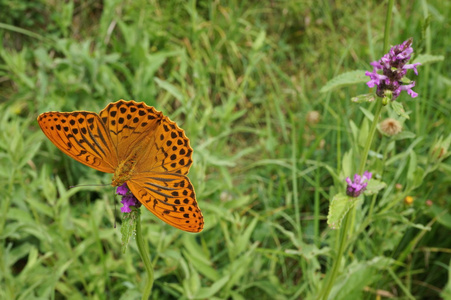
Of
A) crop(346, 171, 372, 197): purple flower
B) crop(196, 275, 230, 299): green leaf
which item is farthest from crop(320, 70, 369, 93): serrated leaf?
crop(196, 275, 230, 299): green leaf

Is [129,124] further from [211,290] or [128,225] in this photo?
[211,290]

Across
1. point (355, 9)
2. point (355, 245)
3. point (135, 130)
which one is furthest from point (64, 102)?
point (355, 9)

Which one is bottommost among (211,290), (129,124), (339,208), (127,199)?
(211,290)

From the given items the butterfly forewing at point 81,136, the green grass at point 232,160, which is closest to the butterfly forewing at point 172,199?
the butterfly forewing at point 81,136

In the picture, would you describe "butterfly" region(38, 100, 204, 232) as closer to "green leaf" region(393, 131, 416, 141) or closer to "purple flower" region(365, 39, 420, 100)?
"purple flower" region(365, 39, 420, 100)

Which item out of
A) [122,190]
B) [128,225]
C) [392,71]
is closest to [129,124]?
[122,190]

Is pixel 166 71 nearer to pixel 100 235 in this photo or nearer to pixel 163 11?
pixel 163 11
